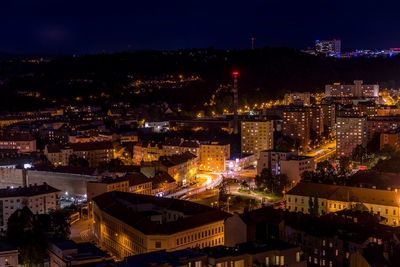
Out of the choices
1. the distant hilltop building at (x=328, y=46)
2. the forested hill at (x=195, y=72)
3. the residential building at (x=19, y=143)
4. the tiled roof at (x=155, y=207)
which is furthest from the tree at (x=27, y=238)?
the distant hilltop building at (x=328, y=46)

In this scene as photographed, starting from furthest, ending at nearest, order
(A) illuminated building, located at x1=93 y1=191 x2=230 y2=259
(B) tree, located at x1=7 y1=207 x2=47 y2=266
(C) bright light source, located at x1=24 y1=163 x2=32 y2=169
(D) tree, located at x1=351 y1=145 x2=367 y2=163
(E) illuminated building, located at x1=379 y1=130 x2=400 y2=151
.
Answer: (E) illuminated building, located at x1=379 y1=130 x2=400 y2=151
(D) tree, located at x1=351 y1=145 x2=367 y2=163
(C) bright light source, located at x1=24 y1=163 x2=32 y2=169
(A) illuminated building, located at x1=93 y1=191 x2=230 y2=259
(B) tree, located at x1=7 y1=207 x2=47 y2=266

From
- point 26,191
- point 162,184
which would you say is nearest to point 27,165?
point 26,191

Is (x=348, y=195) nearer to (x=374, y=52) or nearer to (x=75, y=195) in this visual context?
(x=75, y=195)

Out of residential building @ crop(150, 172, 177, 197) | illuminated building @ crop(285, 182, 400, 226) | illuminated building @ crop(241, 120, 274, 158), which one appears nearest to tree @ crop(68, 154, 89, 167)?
residential building @ crop(150, 172, 177, 197)

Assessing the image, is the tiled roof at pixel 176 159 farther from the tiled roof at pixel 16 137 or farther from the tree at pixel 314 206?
the tiled roof at pixel 16 137

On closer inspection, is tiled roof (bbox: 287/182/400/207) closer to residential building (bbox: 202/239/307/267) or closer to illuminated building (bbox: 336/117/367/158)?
residential building (bbox: 202/239/307/267)
